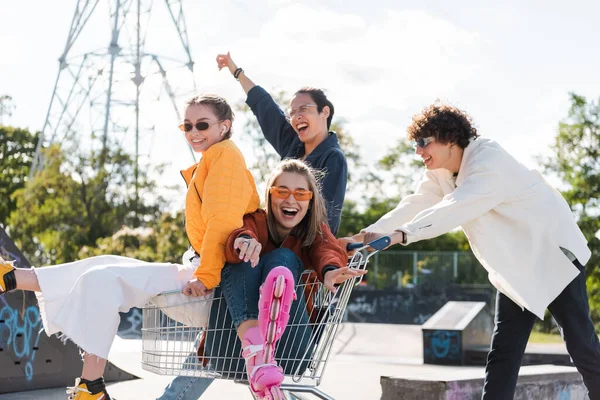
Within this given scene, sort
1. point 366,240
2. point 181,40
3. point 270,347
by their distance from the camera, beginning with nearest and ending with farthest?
1. point 270,347
2. point 366,240
3. point 181,40

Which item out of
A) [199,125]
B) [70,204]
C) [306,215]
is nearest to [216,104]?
[199,125]

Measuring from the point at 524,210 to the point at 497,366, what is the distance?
3.30ft

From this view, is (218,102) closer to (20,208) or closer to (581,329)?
(581,329)

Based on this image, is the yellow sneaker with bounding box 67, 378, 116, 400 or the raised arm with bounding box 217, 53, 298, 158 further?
the raised arm with bounding box 217, 53, 298, 158

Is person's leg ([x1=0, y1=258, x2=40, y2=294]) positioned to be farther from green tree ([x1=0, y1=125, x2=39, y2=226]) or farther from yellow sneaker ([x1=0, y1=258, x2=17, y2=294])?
green tree ([x1=0, y1=125, x2=39, y2=226])

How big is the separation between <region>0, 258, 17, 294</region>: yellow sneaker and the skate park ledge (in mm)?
3015

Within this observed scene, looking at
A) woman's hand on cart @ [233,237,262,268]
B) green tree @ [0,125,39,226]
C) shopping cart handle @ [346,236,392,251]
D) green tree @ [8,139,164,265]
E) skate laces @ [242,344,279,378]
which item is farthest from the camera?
green tree @ [0,125,39,226]

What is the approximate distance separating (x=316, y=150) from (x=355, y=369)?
6.07 meters

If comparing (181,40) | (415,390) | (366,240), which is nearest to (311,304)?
(366,240)

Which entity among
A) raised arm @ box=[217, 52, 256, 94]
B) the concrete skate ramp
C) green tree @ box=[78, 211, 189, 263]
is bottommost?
green tree @ box=[78, 211, 189, 263]

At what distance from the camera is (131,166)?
36500 millimetres

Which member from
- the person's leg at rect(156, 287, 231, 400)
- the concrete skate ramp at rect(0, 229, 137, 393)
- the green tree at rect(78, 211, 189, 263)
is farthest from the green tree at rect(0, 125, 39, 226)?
the person's leg at rect(156, 287, 231, 400)

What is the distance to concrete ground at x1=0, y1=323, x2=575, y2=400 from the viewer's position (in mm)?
6750

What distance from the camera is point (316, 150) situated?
534 cm
